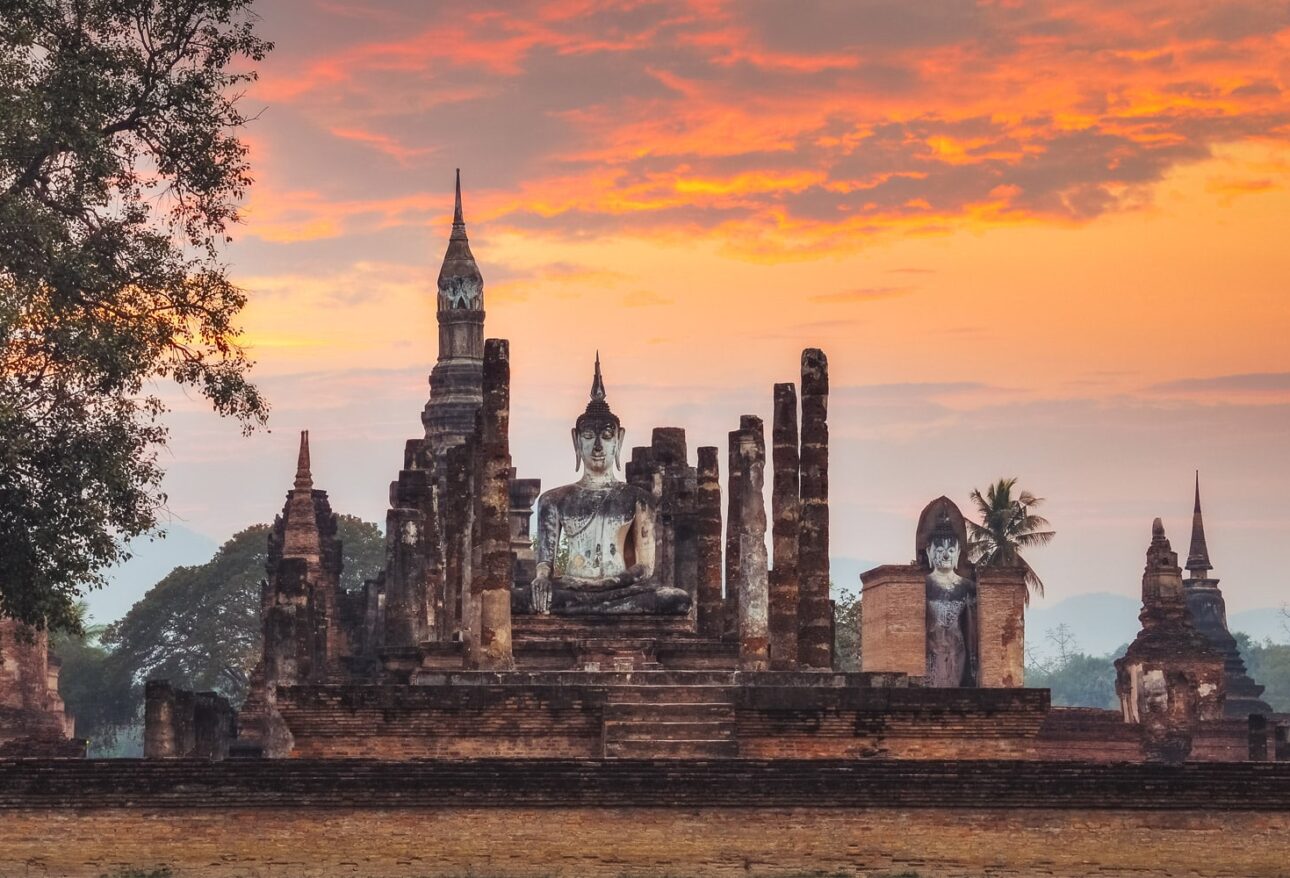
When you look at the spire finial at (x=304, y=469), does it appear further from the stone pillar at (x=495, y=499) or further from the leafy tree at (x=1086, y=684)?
the leafy tree at (x=1086, y=684)

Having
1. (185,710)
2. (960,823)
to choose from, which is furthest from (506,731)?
(185,710)

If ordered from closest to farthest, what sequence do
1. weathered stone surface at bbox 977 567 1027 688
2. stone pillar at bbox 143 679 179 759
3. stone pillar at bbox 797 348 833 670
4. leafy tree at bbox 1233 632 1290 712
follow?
stone pillar at bbox 797 348 833 670 < stone pillar at bbox 143 679 179 759 < weathered stone surface at bbox 977 567 1027 688 < leafy tree at bbox 1233 632 1290 712

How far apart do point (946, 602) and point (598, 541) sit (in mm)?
13859

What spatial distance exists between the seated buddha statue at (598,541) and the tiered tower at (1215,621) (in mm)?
25780

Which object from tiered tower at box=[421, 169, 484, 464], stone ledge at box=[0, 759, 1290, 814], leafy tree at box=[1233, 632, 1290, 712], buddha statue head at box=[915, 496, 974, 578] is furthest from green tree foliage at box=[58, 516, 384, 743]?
stone ledge at box=[0, 759, 1290, 814]

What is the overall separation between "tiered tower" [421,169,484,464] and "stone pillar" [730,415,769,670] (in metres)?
31.8

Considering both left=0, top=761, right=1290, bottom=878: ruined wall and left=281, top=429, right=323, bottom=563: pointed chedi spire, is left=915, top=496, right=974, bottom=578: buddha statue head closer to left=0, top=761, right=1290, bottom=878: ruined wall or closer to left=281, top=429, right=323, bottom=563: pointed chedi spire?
left=281, top=429, right=323, bottom=563: pointed chedi spire

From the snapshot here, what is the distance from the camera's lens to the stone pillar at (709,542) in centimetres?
3425

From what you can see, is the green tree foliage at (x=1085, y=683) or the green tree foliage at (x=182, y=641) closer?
the green tree foliage at (x=182, y=641)

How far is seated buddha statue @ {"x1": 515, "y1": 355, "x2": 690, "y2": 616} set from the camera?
31.0 meters

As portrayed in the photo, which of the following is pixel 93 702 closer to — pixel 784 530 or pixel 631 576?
pixel 631 576

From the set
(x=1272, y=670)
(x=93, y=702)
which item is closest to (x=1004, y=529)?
(x=93, y=702)

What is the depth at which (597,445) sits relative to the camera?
32.2 metres

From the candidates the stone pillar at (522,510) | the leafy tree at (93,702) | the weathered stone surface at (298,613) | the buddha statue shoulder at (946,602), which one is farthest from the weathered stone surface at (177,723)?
the leafy tree at (93,702)
